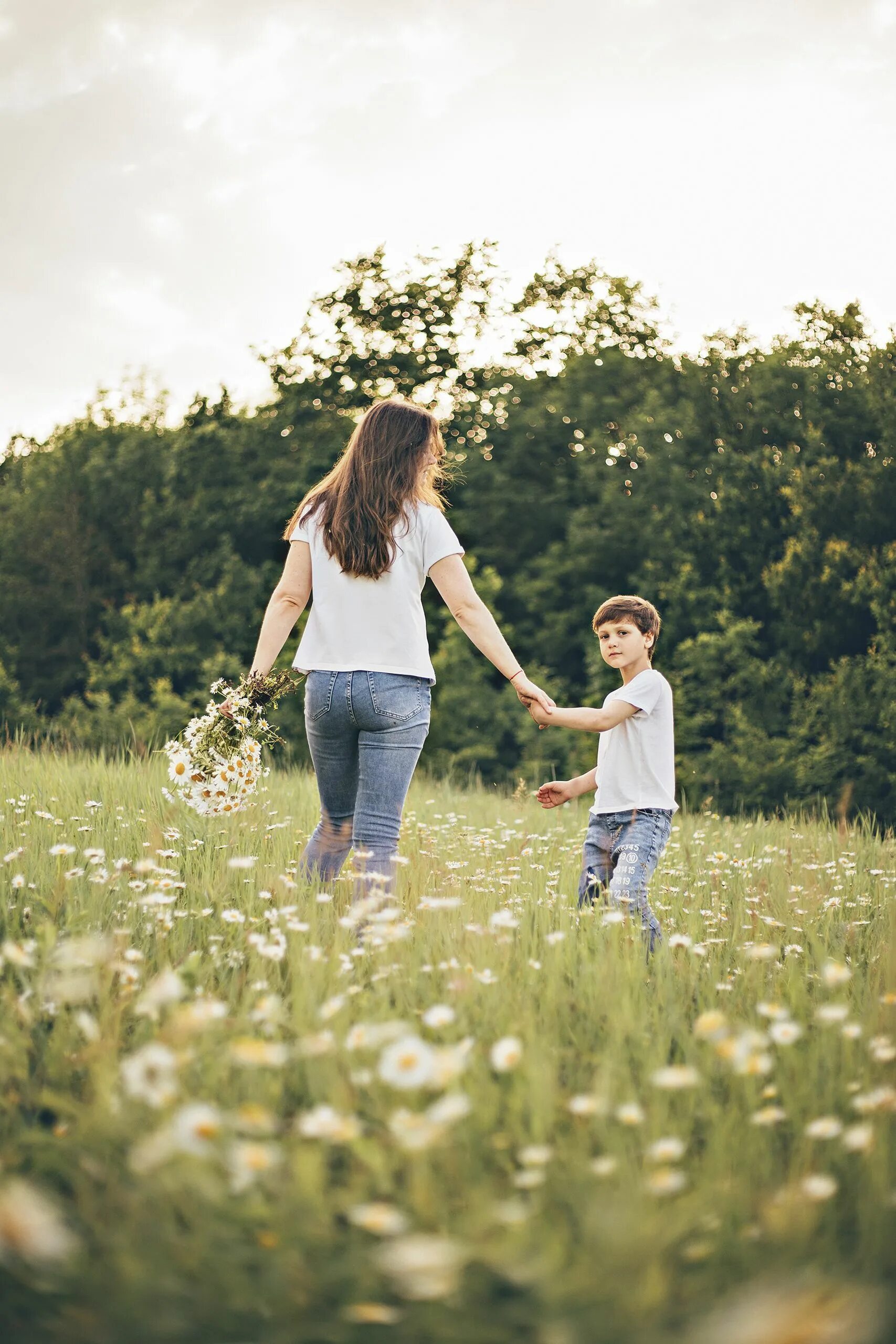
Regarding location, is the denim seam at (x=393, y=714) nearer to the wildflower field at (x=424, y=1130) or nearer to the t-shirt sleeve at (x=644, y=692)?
the wildflower field at (x=424, y=1130)

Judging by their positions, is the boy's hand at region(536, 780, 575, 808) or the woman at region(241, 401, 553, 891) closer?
the woman at region(241, 401, 553, 891)

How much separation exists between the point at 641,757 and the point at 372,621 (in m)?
1.26

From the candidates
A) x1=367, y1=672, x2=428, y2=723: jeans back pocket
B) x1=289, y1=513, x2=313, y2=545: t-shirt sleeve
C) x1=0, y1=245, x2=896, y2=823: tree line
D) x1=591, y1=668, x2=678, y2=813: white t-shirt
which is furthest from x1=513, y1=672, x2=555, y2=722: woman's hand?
x1=0, y1=245, x2=896, y2=823: tree line

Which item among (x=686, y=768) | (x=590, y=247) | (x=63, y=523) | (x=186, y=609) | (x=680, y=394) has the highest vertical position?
(x=590, y=247)

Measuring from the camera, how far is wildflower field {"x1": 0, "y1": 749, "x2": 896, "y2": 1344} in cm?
142

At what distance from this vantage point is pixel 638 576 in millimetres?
12336

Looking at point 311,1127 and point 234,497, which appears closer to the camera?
point 311,1127

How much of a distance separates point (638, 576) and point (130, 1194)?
37.0 ft

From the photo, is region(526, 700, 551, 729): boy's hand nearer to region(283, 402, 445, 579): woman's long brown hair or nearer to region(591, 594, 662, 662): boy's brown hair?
region(591, 594, 662, 662): boy's brown hair

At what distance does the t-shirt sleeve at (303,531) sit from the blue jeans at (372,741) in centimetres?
50

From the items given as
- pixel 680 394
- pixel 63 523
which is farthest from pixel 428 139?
pixel 63 523

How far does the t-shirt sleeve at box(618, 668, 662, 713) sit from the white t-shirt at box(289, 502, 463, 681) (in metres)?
0.88

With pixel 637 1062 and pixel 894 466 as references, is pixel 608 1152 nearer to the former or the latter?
pixel 637 1062

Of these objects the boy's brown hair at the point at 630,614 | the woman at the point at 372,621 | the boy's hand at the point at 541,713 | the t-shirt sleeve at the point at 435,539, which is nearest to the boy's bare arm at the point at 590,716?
the boy's hand at the point at 541,713
